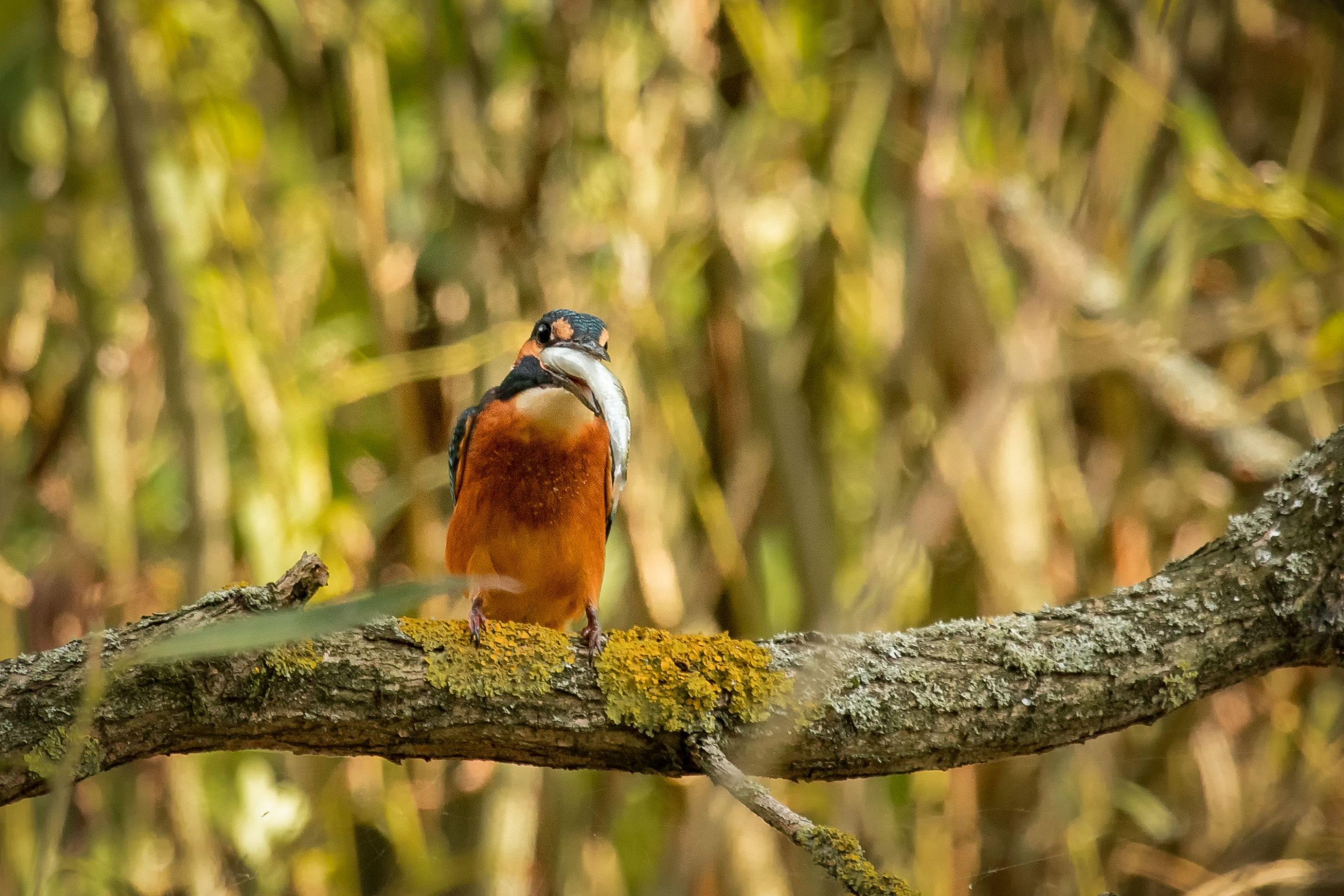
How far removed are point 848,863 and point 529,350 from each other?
196 cm

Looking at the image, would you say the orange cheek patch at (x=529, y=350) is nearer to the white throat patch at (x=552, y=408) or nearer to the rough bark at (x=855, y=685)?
the white throat patch at (x=552, y=408)

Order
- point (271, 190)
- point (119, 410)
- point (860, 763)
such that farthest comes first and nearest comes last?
point (271, 190), point (119, 410), point (860, 763)

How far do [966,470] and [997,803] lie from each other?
122 centimetres

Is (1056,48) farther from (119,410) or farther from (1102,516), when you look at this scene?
(119,410)

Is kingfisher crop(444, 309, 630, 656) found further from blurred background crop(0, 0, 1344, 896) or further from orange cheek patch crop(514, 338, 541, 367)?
blurred background crop(0, 0, 1344, 896)

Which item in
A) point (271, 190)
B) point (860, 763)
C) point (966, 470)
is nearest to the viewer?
point (860, 763)

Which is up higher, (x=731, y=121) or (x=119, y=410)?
(x=731, y=121)

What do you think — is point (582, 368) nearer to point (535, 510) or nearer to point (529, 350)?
point (535, 510)

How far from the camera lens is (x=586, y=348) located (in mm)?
2809

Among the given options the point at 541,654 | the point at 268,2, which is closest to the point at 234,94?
the point at 268,2

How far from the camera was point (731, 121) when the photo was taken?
432 centimetres

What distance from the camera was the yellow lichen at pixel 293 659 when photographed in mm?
1863

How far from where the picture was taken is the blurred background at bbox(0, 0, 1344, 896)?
12.5ft

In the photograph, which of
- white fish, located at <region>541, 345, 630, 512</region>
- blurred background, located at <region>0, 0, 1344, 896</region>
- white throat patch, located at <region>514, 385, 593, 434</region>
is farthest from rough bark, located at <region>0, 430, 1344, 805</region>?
blurred background, located at <region>0, 0, 1344, 896</region>
